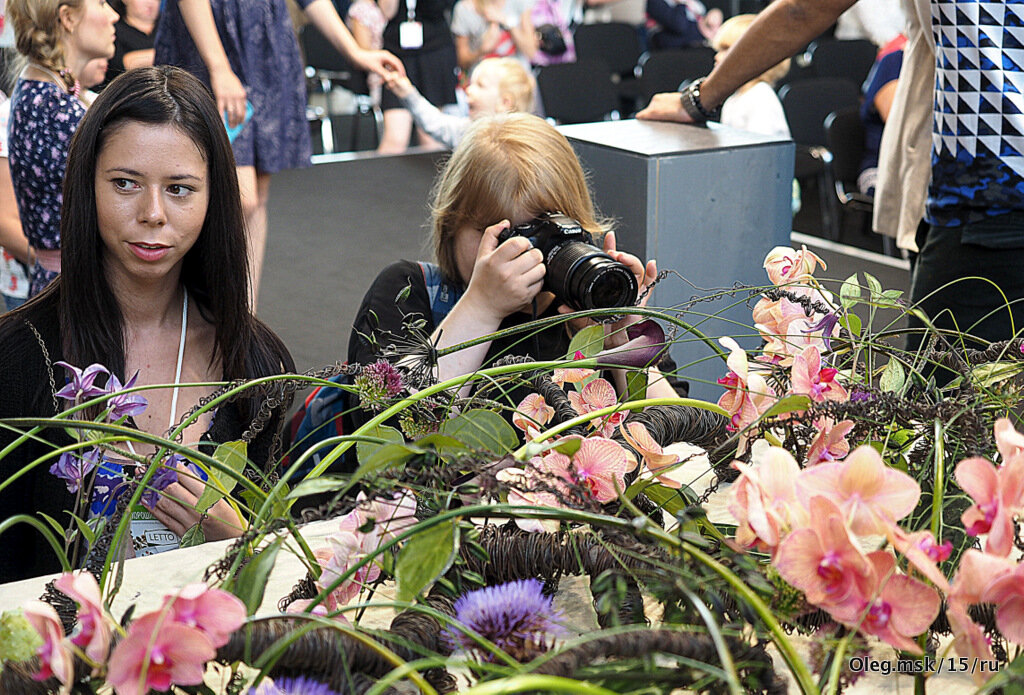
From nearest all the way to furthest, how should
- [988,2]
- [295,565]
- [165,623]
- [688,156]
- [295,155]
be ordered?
1. [165,623]
2. [295,565]
3. [988,2]
4. [688,156]
5. [295,155]

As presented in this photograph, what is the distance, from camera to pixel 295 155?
247 cm

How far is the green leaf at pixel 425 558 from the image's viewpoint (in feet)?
1.24

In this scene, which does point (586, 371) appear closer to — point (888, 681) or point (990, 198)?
point (888, 681)

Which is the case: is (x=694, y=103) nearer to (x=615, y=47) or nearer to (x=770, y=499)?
(x=770, y=499)

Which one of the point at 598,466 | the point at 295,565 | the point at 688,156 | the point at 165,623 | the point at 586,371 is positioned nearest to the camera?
the point at 165,623

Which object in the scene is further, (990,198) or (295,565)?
(990,198)

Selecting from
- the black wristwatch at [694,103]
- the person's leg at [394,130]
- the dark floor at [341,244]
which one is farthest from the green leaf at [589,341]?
the person's leg at [394,130]

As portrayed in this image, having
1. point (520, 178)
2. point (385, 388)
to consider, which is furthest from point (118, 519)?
point (520, 178)

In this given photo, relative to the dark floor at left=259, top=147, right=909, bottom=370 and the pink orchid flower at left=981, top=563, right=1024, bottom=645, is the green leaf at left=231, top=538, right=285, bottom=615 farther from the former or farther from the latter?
the dark floor at left=259, top=147, right=909, bottom=370

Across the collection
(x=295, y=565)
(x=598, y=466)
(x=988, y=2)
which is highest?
(x=988, y=2)

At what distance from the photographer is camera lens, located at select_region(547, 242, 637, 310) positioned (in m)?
0.85

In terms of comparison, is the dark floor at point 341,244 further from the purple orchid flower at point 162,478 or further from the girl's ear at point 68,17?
the purple orchid flower at point 162,478

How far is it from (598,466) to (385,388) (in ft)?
0.39

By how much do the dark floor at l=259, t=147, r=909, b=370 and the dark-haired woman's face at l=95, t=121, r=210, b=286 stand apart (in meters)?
1.26
